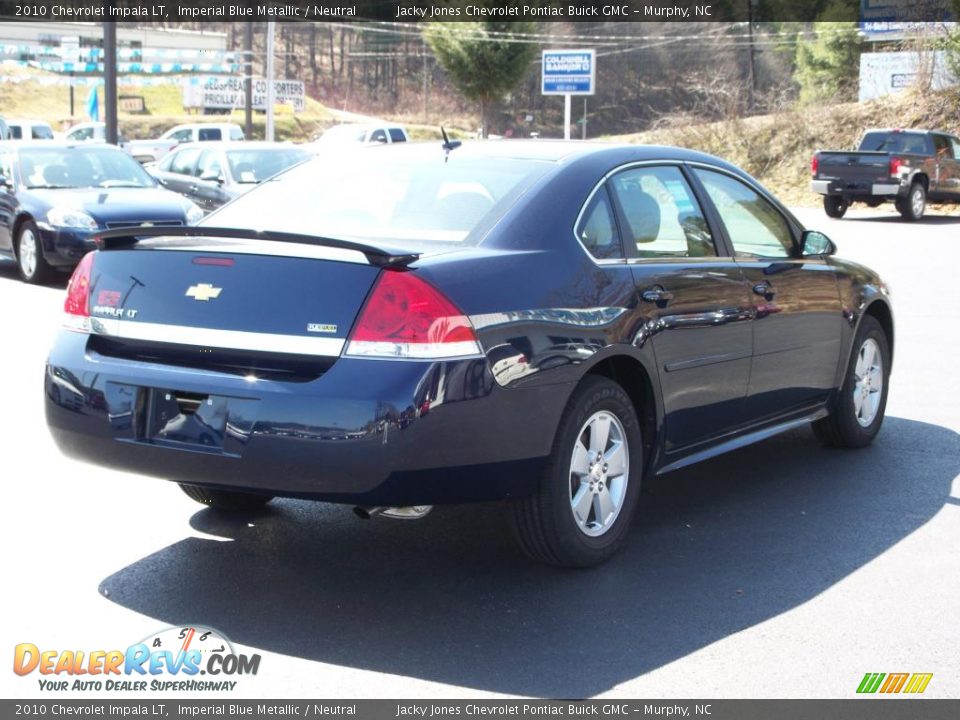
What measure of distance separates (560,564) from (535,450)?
1.93 ft

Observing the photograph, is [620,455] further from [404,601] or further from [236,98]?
[236,98]

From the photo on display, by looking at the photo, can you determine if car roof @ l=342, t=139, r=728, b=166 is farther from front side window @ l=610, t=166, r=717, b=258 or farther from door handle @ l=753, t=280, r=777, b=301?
door handle @ l=753, t=280, r=777, b=301

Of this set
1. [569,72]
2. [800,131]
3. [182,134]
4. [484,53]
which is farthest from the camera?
[484,53]

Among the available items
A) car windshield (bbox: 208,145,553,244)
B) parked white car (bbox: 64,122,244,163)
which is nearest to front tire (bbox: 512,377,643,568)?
car windshield (bbox: 208,145,553,244)

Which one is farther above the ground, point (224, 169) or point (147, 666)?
point (224, 169)

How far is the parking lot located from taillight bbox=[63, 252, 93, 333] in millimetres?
930

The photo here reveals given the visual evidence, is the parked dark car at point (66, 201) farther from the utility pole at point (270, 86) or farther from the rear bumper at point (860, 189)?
the utility pole at point (270, 86)

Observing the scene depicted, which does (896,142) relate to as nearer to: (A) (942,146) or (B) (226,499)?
(A) (942,146)

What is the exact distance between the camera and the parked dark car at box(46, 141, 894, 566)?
4484 millimetres

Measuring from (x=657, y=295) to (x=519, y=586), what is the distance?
1318 mm

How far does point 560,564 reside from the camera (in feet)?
16.9

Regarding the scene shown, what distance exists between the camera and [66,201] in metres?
15.3

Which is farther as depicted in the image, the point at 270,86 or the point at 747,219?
the point at 270,86

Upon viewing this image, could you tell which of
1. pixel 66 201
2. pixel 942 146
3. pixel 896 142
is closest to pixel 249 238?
pixel 66 201
